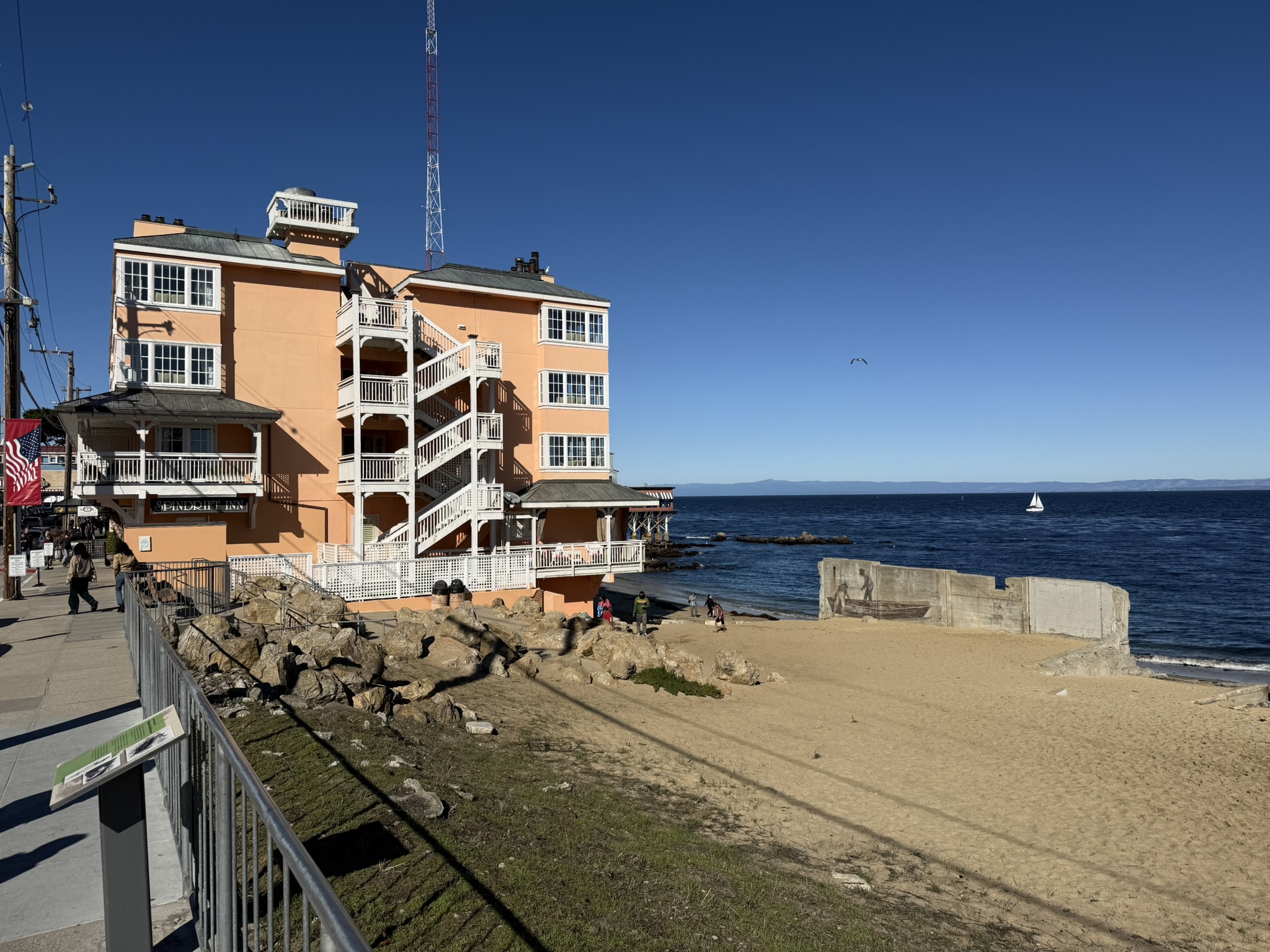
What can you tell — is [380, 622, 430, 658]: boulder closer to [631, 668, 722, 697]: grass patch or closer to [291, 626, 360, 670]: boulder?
[291, 626, 360, 670]: boulder

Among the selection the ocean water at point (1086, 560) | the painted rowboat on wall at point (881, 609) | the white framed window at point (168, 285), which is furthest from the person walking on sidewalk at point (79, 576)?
the ocean water at point (1086, 560)

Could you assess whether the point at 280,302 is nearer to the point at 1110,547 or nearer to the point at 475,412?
the point at 475,412

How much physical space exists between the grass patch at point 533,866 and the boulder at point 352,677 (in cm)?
175

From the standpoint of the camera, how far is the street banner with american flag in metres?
19.4

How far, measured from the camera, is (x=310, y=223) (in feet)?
94.6

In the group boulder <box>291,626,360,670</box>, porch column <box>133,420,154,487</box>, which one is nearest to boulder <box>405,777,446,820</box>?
boulder <box>291,626,360,670</box>

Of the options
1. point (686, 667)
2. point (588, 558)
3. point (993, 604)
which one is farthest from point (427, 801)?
point (993, 604)

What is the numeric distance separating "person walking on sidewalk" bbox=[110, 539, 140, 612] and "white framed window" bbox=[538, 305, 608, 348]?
1615cm

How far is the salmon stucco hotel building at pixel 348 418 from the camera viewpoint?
81.1 feet

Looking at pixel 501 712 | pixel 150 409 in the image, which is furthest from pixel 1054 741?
pixel 150 409

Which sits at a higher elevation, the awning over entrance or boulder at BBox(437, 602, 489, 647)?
the awning over entrance

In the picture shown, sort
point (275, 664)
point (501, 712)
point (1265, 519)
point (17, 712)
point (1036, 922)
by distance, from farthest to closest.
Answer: point (1265, 519) < point (501, 712) < point (275, 664) < point (17, 712) < point (1036, 922)

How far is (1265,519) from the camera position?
121 m

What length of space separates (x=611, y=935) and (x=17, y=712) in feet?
26.6
